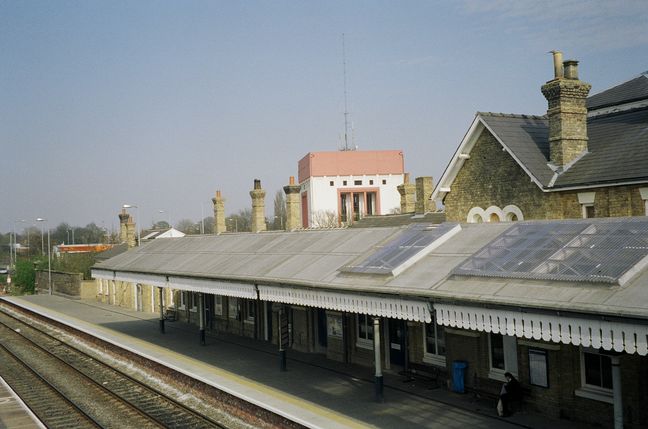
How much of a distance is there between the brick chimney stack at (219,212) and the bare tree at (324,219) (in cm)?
4089

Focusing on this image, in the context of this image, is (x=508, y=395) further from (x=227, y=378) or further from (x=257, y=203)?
(x=257, y=203)

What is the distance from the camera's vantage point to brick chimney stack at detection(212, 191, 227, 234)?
36.8 metres

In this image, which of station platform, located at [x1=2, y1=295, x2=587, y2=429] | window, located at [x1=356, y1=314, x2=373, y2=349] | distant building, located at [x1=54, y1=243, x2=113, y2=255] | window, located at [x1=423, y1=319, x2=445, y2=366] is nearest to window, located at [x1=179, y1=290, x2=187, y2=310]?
station platform, located at [x1=2, y1=295, x2=587, y2=429]

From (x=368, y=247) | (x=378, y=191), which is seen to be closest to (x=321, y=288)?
(x=368, y=247)

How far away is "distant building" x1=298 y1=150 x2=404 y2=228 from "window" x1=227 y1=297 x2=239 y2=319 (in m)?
52.8

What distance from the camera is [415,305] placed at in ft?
38.5

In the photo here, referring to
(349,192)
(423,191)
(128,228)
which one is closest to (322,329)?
(423,191)

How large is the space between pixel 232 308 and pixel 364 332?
32.0 ft

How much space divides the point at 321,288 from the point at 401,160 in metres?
70.5

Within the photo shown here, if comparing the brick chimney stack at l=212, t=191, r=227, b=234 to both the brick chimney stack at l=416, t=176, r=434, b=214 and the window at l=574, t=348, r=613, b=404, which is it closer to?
the brick chimney stack at l=416, t=176, r=434, b=214

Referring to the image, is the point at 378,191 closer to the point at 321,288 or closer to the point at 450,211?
the point at 450,211

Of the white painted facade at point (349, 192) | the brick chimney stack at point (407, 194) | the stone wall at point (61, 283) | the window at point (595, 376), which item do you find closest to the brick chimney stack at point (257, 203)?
the brick chimney stack at point (407, 194)

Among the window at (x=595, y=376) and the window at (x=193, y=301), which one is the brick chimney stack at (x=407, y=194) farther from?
the window at (x=595, y=376)

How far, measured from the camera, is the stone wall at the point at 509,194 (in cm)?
1644
